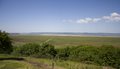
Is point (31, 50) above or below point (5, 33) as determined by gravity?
below

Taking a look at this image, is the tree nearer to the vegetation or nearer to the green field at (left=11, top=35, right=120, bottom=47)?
the vegetation

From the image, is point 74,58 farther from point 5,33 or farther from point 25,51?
point 5,33

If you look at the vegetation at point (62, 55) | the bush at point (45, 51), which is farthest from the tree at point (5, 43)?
the bush at point (45, 51)

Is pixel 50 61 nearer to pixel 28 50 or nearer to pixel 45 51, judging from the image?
pixel 45 51

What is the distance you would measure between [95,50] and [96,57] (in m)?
1.47

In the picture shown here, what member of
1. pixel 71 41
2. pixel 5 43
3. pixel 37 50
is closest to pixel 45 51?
pixel 37 50

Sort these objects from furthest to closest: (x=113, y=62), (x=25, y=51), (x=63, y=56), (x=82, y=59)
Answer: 1. (x=25, y=51)
2. (x=63, y=56)
3. (x=82, y=59)
4. (x=113, y=62)

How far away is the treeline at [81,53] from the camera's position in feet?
64.5

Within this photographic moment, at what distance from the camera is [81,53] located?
2195cm

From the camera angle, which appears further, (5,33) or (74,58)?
(5,33)

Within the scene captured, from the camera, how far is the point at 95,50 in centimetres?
2181

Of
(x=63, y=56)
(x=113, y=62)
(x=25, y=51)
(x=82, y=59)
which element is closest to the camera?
(x=113, y=62)

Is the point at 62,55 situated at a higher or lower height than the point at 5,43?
lower

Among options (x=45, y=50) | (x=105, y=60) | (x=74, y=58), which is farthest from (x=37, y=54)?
(x=105, y=60)
